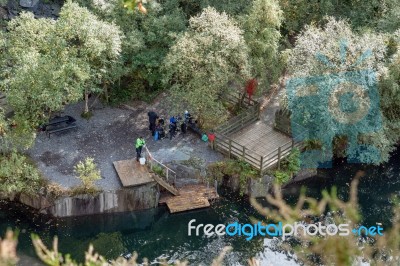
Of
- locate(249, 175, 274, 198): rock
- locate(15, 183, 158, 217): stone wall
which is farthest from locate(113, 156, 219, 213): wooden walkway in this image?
locate(249, 175, 274, 198): rock

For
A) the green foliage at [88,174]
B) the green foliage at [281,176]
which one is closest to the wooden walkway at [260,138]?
the green foliage at [281,176]

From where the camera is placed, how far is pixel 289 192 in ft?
108

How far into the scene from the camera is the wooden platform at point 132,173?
1204 inches

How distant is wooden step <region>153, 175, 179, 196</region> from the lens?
102 ft

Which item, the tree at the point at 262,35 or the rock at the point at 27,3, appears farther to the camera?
the rock at the point at 27,3

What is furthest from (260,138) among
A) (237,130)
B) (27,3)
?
(27,3)

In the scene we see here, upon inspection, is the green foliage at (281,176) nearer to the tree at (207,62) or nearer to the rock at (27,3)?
the tree at (207,62)

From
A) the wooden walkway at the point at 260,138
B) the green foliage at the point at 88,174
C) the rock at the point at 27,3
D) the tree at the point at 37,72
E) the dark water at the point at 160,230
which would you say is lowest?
the dark water at the point at 160,230

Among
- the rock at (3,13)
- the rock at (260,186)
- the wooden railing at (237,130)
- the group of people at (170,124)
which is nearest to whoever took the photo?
the rock at (260,186)

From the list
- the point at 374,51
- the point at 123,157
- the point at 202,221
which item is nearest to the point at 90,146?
the point at 123,157

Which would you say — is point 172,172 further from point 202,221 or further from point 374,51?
point 374,51

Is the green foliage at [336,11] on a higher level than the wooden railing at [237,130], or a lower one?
higher

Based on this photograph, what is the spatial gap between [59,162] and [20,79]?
512 centimetres

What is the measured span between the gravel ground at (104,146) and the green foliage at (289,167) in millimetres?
3430
